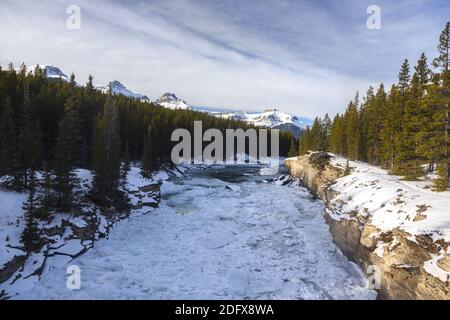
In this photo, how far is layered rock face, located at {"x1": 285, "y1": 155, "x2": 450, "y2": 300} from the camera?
12.1 meters

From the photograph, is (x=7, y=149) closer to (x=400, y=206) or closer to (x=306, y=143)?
(x=400, y=206)

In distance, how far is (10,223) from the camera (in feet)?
57.5

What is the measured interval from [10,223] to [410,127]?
3806 cm

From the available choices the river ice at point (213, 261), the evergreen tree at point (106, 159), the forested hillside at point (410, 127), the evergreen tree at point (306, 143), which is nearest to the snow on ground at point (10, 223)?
the river ice at point (213, 261)

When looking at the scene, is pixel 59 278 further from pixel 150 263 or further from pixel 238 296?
pixel 238 296

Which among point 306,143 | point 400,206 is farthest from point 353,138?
point 400,206

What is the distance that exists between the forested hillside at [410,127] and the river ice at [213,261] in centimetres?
1050

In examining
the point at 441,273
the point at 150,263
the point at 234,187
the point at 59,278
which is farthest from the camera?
the point at 234,187

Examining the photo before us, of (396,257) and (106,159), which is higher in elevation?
(106,159)
